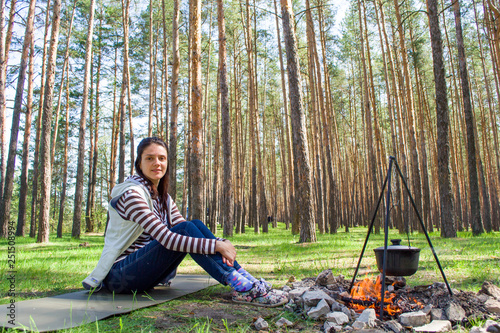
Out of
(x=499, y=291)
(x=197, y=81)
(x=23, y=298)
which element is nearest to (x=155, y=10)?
(x=197, y=81)

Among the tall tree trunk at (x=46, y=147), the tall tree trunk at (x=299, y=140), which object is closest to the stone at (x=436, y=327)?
the tall tree trunk at (x=299, y=140)

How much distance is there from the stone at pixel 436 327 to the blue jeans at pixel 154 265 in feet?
4.56

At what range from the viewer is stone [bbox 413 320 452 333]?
211 centimetres

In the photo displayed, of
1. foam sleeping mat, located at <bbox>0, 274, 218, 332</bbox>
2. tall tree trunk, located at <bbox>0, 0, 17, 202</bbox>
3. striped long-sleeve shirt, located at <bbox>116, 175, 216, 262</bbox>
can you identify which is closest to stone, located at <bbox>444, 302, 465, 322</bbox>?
striped long-sleeve shirt, located at <bbox>116, 175, 216, 262</bbox>

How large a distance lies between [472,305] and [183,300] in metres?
2.22

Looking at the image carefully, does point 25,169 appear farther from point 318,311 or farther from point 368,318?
point 368,318

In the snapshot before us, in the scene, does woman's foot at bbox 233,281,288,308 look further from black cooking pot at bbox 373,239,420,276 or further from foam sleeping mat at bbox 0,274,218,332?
black cooking pot at bbox 373,239,420,276

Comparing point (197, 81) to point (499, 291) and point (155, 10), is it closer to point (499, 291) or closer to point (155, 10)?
point (499, 291)

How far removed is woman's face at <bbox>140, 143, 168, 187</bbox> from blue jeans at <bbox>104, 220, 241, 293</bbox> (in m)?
0.49

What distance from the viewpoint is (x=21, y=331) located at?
198 cm

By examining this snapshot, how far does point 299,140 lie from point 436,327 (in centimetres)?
591

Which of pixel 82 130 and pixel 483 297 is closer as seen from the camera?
pixel 483 297

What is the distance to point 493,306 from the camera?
2371 millimetres

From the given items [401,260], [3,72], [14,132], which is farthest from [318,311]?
[14,132]
